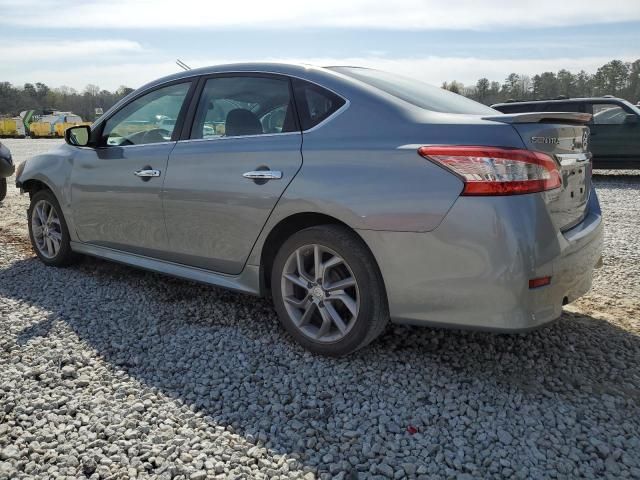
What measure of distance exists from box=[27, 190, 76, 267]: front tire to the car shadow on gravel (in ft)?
2.87

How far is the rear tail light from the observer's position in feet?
8.55

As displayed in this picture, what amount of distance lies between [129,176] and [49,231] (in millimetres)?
1460

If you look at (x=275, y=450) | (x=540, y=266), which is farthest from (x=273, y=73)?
(x=275, y=450)

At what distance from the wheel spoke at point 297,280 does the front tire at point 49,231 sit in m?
2.58

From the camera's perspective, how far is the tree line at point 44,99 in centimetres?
7950

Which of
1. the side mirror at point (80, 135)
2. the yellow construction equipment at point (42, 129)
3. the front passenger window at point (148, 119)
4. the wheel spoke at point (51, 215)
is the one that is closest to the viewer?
the front passenger window at point (148, 119)

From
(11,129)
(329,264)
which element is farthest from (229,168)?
(11,129)

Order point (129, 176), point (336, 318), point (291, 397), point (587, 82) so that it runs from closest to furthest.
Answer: point (291, 397) < point (336, 318) < point (129, 176) < point (587, 82)

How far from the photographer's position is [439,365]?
10.3ft

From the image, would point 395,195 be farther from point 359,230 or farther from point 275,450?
point 275,450

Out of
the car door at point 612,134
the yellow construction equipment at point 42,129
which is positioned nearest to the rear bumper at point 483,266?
the car door at point 612,134

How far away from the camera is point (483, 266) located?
2.65 m

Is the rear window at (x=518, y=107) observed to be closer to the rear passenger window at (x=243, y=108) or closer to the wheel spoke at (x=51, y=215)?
the rear passenger window at (x=243, y=108)

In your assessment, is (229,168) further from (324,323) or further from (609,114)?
(609,114)
